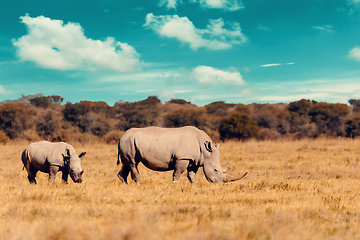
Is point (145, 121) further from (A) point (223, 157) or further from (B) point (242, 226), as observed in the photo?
(B) point (242, 226)

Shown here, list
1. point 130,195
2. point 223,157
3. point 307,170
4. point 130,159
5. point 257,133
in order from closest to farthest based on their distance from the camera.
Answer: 1. point 130,195
2. point 130,159
3. point 307,170
4. point 223,157
5. point 257,133

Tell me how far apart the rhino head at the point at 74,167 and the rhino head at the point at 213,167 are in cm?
322

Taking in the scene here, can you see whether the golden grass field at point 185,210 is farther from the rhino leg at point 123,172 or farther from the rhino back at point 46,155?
the rhino back at point 46,155

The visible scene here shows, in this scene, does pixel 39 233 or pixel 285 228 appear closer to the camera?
pixel 39 233

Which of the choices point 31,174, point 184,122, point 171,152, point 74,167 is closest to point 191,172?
point 171,152

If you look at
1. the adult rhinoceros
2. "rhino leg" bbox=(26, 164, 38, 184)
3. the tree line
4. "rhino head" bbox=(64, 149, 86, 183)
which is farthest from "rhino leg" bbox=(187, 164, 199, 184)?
the tree line

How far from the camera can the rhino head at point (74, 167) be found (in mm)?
9359

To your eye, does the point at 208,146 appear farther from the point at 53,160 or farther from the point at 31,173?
the point at 31,173

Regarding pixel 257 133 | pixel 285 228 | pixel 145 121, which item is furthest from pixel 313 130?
pixel 285 228

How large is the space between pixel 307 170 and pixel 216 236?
9.61m

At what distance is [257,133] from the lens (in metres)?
35.6

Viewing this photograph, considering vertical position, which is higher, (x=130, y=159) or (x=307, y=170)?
(x=130, y=159)

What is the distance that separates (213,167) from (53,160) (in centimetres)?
424

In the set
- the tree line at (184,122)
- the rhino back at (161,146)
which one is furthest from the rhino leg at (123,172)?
the tree line at (184,122)
